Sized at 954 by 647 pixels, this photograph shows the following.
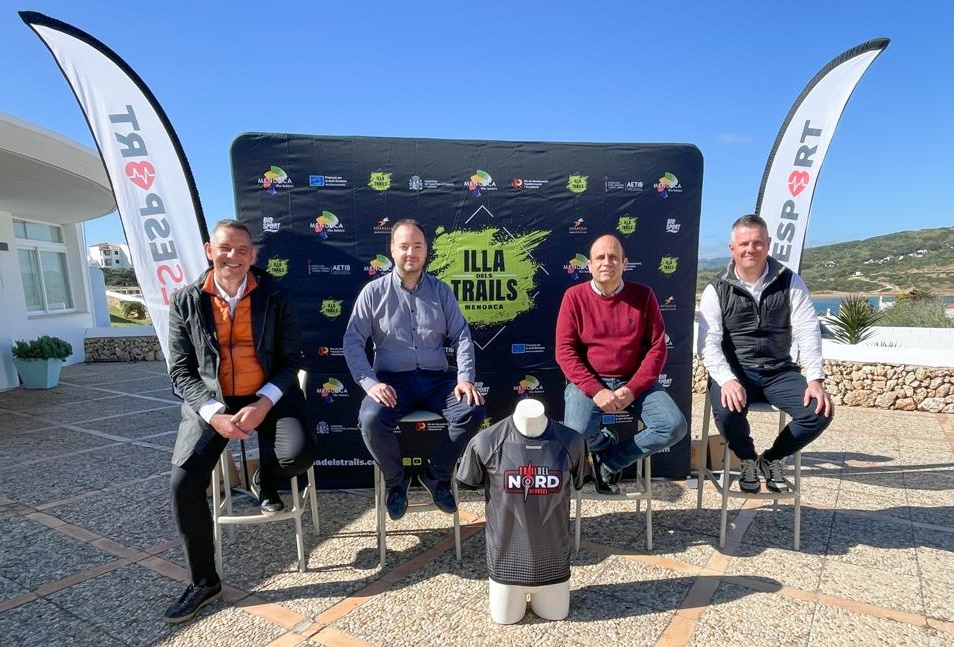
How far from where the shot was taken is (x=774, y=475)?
2861mm

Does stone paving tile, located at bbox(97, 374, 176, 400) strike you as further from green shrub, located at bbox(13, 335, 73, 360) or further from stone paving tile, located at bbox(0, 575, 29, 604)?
stone paving tile, located at bbox(0, 575, 29, 604)

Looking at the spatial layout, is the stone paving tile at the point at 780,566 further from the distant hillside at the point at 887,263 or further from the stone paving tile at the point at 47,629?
the distant hillside at the point at 887,263

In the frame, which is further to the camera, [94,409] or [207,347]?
[94,409]

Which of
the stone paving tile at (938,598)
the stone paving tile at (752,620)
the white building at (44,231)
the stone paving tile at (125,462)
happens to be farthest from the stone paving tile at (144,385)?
the stone paving tile at (938,598)

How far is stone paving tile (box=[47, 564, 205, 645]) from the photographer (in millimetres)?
2117

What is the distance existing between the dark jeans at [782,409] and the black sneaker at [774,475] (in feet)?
0.13

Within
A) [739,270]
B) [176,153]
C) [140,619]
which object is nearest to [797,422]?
[739,270]

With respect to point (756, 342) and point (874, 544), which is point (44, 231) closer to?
point (756, 342)

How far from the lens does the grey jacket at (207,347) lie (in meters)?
2.41

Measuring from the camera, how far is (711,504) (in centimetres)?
336

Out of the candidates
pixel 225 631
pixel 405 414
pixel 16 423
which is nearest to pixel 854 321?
pixel 405 414

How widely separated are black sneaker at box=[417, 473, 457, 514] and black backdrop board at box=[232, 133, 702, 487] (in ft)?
3.88

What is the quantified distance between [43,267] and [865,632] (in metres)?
13.2

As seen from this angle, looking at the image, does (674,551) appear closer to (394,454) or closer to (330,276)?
(394,454)
